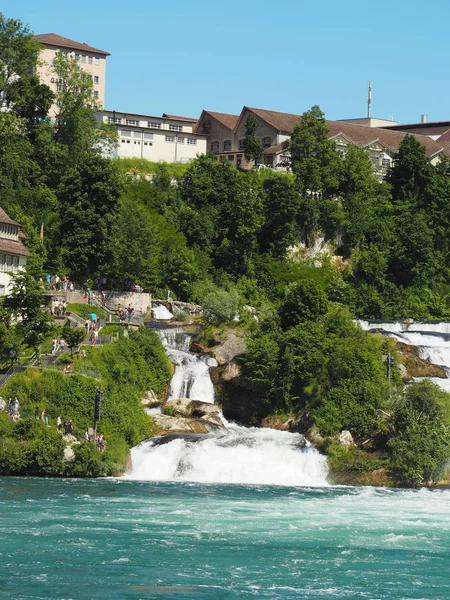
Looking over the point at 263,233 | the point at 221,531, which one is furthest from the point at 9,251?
the point at 221,531

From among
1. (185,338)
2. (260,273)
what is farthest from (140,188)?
(185,338)

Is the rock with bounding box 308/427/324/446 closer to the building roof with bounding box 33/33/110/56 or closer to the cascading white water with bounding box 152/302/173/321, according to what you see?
the cascading white water with bounding box 152/302/173/321

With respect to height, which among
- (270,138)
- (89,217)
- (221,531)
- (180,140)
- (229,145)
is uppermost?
(270,138)

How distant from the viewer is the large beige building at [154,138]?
429ft

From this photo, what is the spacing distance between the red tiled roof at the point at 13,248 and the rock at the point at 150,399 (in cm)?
1510

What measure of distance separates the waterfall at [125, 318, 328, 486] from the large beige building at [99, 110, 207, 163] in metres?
56.6

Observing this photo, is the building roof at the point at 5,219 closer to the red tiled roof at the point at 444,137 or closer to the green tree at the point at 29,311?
the green tree at the point at 29,311

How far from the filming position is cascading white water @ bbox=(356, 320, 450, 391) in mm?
92812

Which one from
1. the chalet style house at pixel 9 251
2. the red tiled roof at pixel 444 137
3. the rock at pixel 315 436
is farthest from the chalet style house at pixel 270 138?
the rock at pixel 315 436

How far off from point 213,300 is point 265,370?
10168 mm

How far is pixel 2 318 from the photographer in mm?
80250

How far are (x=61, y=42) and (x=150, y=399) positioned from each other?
6729 centimetres

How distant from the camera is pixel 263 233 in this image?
398 ft

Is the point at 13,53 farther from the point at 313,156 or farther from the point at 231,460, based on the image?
the point at 231,460
